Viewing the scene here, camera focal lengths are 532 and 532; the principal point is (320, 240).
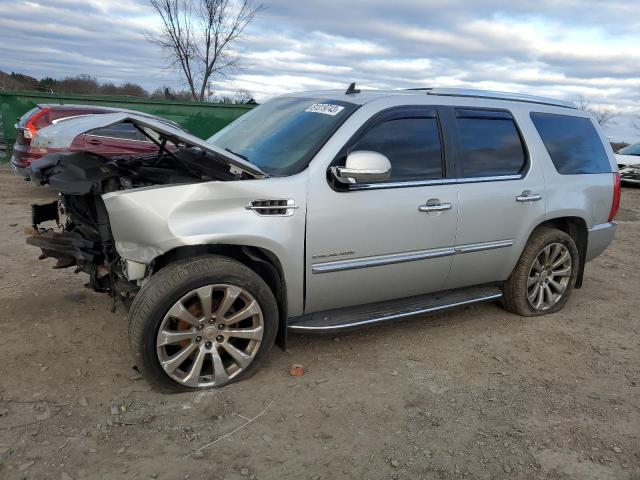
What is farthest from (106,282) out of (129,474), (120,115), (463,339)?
(463,339)

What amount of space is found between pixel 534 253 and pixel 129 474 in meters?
3.53

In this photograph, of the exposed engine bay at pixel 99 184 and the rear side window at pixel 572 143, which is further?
the rear side window at pixel 572 143

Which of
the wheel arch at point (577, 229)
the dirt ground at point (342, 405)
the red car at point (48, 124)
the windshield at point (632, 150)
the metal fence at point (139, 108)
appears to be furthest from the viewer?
the windshield at point (632, 150)

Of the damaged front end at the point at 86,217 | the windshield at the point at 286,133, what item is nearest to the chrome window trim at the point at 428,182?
the windshield at the point at 286,133

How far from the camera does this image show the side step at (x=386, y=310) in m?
3.52

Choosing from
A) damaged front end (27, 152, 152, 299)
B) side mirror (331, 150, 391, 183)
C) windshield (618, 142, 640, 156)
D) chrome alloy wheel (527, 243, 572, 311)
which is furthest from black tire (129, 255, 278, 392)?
windshield (618, 142, 640, 156)

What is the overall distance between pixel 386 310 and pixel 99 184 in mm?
2090

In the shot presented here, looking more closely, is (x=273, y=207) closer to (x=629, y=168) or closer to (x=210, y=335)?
(x=210, y=335)

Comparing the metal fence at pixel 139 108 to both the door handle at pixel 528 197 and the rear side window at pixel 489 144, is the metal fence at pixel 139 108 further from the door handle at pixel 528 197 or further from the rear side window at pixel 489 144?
the door handle at pixel 528 197

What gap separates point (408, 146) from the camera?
3.81m

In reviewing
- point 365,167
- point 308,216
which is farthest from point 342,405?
point 365,167

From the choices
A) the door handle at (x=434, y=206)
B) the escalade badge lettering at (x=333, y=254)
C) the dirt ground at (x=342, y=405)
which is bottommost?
the dirt ground at (x=342, y=405)

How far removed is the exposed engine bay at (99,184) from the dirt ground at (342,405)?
610mm

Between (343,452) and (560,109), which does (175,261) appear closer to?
(343,452)
